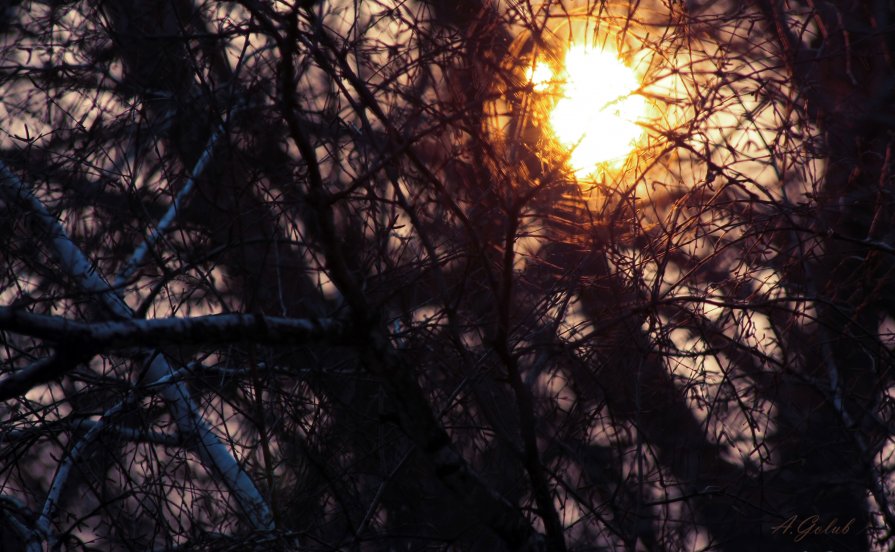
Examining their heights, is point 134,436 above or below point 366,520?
above

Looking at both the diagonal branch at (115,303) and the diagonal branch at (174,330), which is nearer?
the diagonal branch at (174,330)

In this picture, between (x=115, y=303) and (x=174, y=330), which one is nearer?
(x=174, y=330)

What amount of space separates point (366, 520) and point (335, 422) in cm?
80

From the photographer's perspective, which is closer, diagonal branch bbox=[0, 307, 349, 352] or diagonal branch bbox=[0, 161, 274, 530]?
diagonal branch bbox=[0, 307, 349, 352]

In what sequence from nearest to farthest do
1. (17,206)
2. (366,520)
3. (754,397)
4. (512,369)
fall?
(512,369), (366,520), (754,397), (17,206)

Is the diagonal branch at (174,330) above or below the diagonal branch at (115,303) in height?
below

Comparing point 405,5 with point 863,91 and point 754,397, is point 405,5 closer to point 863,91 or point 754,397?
point 754,397

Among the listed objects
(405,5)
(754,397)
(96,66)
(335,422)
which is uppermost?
(96,66)

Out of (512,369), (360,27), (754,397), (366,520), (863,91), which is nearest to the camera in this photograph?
(512,369)

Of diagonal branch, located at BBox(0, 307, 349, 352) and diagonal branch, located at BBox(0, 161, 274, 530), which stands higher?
diagonal branch, located at BBox(0, 161, 274, 530)

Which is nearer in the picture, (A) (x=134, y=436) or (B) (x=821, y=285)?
(A) (x=134, y=436)

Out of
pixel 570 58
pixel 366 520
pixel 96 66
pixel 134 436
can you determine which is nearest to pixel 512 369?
pixel 366 520

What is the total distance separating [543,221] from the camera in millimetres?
3648

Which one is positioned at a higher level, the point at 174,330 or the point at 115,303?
the point at 115,303
